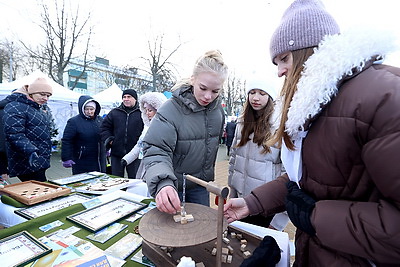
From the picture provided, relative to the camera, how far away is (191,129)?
1.61 m

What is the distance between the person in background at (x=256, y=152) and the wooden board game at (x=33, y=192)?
1.51m

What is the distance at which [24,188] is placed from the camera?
189cm

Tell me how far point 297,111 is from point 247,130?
1498 mm

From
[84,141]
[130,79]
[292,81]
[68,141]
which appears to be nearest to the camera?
[292,81]

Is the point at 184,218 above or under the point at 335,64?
under

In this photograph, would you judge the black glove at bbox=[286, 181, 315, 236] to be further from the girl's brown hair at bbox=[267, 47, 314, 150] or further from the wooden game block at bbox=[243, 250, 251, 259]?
the wooden game block at bbox=[243, 250, 251, 259]

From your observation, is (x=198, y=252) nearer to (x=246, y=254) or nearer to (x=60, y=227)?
(x=246, y=254)

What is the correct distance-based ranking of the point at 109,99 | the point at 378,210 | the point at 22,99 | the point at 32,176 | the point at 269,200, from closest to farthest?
the point at 378,210 < the point at 269,200 < the point at 22,99 < the point at 32,176 < the point at 109,99

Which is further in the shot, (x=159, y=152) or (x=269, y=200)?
(x=159, y=152)

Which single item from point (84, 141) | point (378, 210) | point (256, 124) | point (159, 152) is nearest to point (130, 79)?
point (84, 141)

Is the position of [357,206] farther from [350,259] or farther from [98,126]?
[98,126]

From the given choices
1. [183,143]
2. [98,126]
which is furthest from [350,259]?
[98,126]

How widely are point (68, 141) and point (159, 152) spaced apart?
2.66 metres

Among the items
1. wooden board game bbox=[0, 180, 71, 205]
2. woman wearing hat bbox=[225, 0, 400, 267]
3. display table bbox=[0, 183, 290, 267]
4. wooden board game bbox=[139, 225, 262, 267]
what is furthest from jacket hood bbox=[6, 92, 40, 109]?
woman wearing hat bbox=[225, 0, 400, 267]
